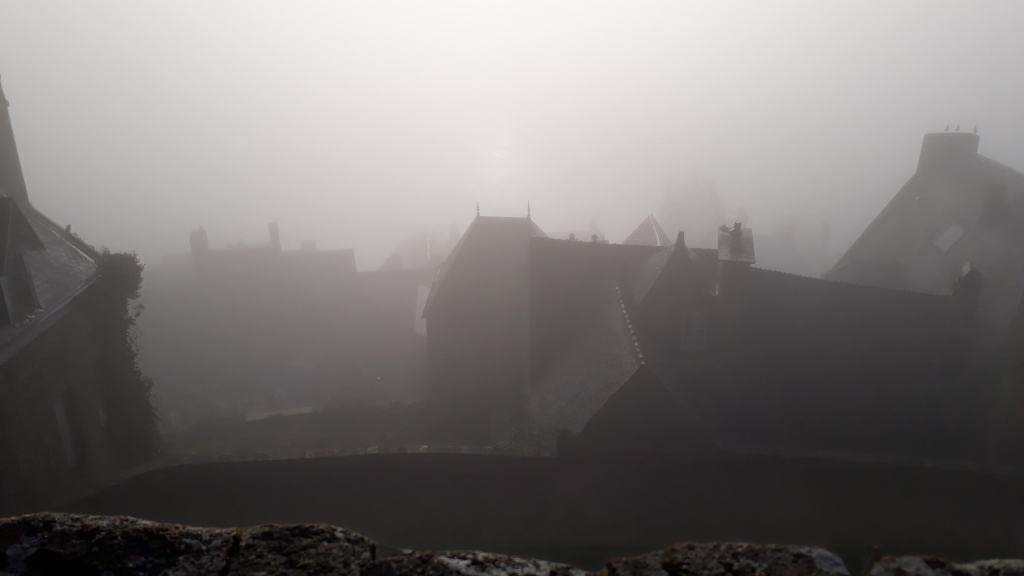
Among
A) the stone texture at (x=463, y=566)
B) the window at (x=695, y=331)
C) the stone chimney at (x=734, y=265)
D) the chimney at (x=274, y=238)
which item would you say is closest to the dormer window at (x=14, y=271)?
the stone texture at (x=463, y=566)

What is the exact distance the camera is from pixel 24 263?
13180mm

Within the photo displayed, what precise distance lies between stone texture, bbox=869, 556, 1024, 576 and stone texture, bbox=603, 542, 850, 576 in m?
0.17

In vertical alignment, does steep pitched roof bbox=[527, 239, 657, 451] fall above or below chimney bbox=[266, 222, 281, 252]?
below

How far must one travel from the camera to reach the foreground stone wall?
94.2 inches

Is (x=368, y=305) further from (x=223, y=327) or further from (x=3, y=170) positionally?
(x=3, y=170)

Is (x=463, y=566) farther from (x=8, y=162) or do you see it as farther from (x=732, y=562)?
(x=8, y=162)

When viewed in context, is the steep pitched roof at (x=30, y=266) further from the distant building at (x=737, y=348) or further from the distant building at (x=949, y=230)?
the distant building at (x=949, y=230)

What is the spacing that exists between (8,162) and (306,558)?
20831 mm

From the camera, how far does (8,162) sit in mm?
17609

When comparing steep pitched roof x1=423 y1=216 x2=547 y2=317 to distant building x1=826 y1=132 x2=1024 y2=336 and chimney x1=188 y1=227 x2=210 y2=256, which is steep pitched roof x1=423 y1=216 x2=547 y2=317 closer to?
distant building x1=826 y1=132 x2=1024 y2=336

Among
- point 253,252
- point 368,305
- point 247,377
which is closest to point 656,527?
point 247,377

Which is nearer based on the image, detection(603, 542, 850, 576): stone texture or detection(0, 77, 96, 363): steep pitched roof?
detection(603, 542, 850, 576): stone texture

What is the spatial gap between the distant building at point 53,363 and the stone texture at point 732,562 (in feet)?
42.2

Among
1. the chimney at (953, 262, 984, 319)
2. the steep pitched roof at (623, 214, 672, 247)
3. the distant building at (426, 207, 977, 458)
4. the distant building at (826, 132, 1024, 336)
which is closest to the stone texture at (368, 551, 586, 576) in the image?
the distant building at (426, 207, 977, 458)
